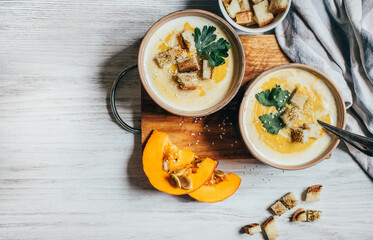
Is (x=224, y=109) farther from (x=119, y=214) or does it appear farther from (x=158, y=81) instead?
(x=119, y=214)

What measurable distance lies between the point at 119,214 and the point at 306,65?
3.52ft

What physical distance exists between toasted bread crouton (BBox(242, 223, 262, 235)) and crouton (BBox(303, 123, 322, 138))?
0.54 metres

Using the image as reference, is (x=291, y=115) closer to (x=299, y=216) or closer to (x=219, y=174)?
(x=219, y=174)

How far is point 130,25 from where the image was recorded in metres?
1.38

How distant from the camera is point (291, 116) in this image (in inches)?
45.2

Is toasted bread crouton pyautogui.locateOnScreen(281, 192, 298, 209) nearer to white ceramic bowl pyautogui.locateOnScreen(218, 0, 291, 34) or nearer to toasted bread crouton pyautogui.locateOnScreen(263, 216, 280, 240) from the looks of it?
toasted bread crouton pyautogui.locateOnScreen(263, 216, 280, 240)

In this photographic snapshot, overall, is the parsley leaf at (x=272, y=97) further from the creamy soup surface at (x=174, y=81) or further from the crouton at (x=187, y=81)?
the crouton at (x=187, y=81)

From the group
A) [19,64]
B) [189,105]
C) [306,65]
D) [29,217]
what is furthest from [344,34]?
[29,217]

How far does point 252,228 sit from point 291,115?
0.61 metres

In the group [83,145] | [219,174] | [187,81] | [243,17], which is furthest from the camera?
[83,145]

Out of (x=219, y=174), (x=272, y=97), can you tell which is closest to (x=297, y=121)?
(x=272, y=97)

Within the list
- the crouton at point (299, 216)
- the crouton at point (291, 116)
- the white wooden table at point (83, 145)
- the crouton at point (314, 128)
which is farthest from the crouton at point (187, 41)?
the crouton at point (299, 216)

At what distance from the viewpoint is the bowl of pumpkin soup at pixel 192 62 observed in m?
1.10

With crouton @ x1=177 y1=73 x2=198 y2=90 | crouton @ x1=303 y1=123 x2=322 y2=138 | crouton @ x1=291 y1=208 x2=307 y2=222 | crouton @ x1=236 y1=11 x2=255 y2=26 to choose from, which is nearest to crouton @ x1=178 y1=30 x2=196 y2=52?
crouton @ x1=177 y1=73 x2=198 y2=90
